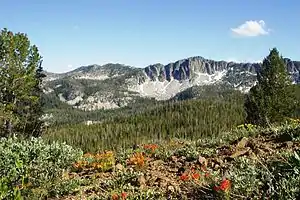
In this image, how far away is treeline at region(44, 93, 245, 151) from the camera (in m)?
132

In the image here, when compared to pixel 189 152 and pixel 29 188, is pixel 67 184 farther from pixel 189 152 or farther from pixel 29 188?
pixel 189 152

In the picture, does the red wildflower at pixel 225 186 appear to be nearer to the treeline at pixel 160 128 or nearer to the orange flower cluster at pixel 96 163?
the orange flower cluster at pixel 96 163

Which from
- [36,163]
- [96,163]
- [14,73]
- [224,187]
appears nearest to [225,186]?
[224,187]

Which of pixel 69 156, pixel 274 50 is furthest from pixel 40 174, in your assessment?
pixel 274 50

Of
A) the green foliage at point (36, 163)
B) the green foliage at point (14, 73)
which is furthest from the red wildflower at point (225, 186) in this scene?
the green foliage at point (14, 73)

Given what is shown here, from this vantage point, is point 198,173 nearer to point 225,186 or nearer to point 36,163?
point 225,186

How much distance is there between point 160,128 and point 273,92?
406ft

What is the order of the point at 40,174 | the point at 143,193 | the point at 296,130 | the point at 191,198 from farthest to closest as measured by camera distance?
the point at 296,130 → the point at 40,174 → the point at 143,193 → the point at 191,198

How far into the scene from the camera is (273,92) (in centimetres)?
3609

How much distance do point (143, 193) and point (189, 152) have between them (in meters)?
4.08

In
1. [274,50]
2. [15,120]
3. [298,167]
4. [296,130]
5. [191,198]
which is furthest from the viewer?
[274,50]

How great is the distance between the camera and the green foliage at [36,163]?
33.7ft

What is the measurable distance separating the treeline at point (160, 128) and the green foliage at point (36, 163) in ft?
350

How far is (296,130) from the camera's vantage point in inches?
466
